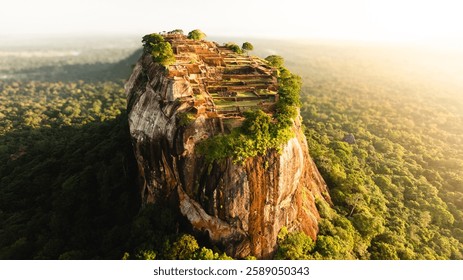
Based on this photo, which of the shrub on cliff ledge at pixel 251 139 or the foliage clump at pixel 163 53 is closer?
→ the shrub on cliff ledge at pixel 251 139

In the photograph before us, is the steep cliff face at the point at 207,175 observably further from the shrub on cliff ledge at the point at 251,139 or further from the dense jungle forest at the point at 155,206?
the dense jungle forest at the point at 155,206

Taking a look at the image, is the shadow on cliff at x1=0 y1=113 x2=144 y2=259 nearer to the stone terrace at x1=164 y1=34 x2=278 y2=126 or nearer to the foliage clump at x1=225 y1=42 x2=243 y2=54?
the stone terrace at x1=164 y1=34 x2=278 y2=126

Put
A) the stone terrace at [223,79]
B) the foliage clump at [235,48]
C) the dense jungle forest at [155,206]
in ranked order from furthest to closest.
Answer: the foliage clump at [235,48]
the dense jungle forest at [155,206]
the stone terrace at [223,79]

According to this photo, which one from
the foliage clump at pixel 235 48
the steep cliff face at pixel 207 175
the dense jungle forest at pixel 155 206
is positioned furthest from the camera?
the foliage clump at pixel 235 48

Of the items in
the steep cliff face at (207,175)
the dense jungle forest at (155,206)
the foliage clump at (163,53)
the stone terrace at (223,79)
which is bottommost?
the dense jungle forest at (155,206)

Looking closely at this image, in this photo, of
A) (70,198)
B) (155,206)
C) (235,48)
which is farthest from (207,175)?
(235,48)

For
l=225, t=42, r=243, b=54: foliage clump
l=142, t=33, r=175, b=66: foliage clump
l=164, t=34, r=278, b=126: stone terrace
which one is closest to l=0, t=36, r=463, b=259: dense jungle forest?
l=164, t=34, r=278, b=126: stone terrace

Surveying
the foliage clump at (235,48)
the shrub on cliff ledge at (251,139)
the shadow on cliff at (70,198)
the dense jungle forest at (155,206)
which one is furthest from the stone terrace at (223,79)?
the shadow on cliff at (70,198)
